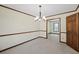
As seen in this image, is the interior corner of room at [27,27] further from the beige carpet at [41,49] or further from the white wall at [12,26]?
the beige carpet at [41,49]

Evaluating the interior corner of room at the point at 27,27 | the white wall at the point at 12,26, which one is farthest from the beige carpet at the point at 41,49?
the white wall at the point at 12,26

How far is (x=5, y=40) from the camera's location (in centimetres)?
372

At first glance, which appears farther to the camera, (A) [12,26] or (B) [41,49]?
(A) [12,26]

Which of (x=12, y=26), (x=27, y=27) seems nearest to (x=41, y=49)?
(x=12, y=26)

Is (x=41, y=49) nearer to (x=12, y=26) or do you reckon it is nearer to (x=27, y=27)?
(x=12, y=26)

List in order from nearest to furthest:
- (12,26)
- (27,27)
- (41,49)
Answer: (41,49), (12,26), (27,27)

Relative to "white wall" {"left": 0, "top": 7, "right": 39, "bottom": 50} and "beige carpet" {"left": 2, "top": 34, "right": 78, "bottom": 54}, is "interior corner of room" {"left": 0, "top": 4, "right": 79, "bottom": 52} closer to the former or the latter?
"white wall" {"left": 0, "top": 7, "right": 39, "bottom": 50}

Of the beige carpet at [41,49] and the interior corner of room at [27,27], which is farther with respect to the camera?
the interior corner of room at [27,27]

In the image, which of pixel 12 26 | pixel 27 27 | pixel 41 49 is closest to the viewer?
pixel 41 49

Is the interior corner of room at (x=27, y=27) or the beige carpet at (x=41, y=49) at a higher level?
the interior corner of room at (x=27, y=27)

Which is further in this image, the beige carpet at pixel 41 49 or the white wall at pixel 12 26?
the white wall at pixel 12 26
